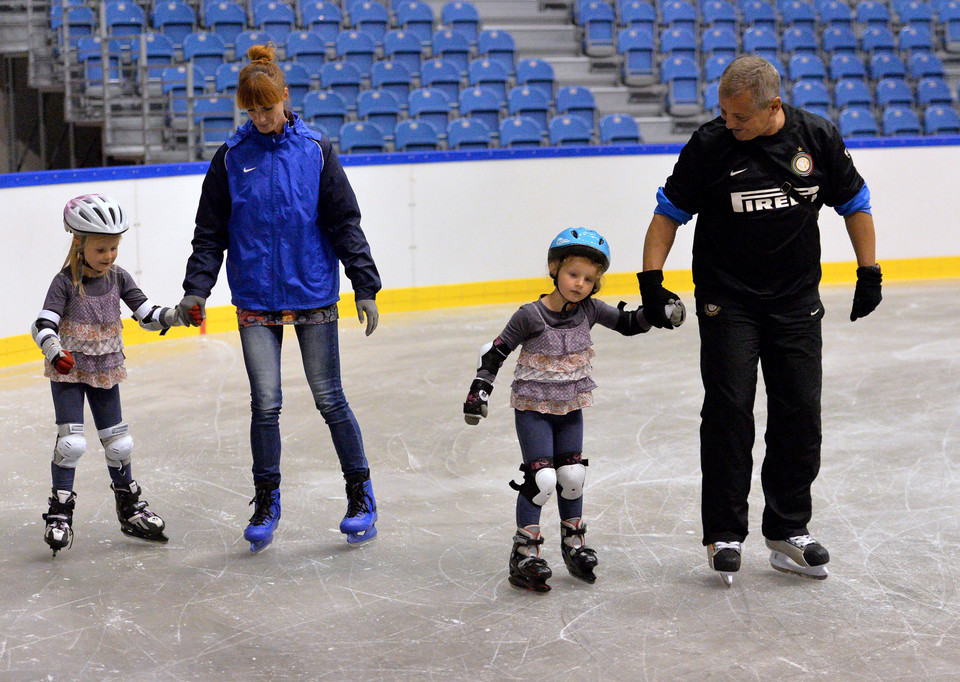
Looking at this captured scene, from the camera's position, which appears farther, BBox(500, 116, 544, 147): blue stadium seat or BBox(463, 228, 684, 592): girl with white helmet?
BBox(500, 116, 544, 147): blue stadium seat

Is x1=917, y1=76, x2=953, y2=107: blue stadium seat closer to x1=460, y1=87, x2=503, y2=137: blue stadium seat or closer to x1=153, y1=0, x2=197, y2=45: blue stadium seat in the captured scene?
x1=460, y1=87, x2=503, y2=137: blue stadium seat

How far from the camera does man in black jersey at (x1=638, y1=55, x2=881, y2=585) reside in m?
3.78

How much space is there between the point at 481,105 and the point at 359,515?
27.6 ft

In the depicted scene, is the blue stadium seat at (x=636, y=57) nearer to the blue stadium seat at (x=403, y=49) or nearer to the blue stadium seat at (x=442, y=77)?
the blue stadium seat at (x=442, y=77)

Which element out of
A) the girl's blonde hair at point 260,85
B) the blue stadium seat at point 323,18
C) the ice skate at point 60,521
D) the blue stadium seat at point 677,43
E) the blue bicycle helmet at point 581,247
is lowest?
the ice skate at point 60,521

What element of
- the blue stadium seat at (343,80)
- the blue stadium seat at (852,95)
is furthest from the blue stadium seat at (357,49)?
the blue stadium seat at (852,95)

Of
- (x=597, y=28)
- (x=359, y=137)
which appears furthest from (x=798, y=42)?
(x=359, y=137)

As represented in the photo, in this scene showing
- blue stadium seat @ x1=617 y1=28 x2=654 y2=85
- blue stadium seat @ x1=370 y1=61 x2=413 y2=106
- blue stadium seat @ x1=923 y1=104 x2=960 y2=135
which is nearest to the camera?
blue stadium seat @ x1=370 y1=61 x2=413 y2=106

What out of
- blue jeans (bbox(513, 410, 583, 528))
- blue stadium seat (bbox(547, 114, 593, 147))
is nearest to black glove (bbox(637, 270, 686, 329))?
blue jeans (bbox(513, 410, 583, 528))

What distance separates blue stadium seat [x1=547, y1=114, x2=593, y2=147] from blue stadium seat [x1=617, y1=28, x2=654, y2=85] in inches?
71.9

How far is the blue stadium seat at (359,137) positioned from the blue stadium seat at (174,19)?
229 centimetres

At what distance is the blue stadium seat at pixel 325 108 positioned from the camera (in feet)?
37.8

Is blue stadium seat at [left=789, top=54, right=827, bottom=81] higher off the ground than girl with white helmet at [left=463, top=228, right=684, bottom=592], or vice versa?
blue stadium seat at [left=789, top=54, right=827, bottom=81]

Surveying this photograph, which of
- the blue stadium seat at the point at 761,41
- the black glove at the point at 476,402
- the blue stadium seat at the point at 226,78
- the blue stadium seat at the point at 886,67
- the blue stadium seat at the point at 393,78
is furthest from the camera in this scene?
the blue stadium seat at the point at 886,67
